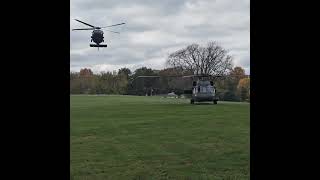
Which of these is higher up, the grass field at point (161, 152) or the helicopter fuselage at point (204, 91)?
the helicopter fuselage at point (204, 91)

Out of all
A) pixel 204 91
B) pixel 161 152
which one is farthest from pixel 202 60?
pixel 161 152

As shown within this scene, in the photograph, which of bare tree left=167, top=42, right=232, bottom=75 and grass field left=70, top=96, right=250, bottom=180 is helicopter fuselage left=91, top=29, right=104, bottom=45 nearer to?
grass field left=70, top=96, right=250, bottom=180

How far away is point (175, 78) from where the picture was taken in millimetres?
43844

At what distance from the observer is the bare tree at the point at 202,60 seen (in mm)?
47250

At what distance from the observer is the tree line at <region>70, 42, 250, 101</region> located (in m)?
38.2

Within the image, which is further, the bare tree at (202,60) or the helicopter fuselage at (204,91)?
the bare tree at (202,60)

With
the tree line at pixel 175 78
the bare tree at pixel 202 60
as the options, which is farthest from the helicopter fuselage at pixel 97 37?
the bare tree at pixel 202 60

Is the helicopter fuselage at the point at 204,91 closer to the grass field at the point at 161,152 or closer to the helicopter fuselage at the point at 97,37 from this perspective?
the grass field at the point at 161,152

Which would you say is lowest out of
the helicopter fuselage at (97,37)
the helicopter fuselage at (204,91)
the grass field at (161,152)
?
the grass field at (161,152)
